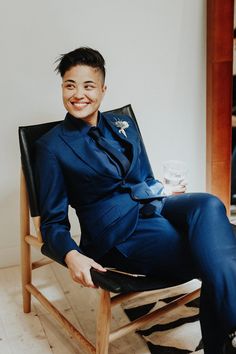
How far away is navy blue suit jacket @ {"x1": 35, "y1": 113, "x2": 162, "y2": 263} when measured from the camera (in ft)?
5.19

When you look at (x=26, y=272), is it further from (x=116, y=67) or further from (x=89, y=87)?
(x=116, y=67)

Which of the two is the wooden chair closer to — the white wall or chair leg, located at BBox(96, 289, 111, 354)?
chair leg, located at BBox(96, 289, 111, 354)

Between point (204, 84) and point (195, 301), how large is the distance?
1.11 meters

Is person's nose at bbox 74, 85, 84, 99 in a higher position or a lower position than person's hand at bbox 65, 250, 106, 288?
higher

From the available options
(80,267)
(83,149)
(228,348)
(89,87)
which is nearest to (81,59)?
(89,87)

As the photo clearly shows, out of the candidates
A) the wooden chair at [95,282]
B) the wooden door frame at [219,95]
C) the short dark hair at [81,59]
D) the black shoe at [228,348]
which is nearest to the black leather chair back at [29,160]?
the wooden chair at [95,282]

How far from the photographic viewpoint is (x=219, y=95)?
242 cm

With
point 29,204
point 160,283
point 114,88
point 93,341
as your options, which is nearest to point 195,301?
point 93,341

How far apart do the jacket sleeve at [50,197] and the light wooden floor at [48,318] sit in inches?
16.1

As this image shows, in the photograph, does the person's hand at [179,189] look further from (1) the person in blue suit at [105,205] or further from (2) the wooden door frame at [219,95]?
(2) the wooden door frame at [219,95]

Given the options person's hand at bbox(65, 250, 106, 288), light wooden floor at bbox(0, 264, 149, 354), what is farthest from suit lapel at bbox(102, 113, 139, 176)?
light wooden floor at bbox(0, 264, 149, 354)

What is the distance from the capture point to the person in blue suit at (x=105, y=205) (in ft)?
4.85

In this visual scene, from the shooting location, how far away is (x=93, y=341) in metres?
1.78

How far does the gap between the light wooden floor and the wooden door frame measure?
0.95m
